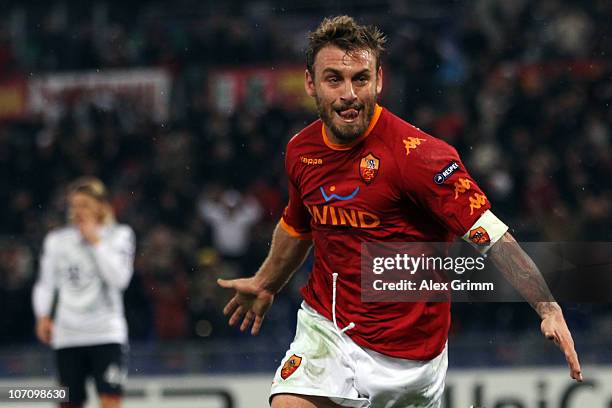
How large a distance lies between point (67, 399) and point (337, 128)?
13.9ft

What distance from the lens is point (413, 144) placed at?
4285 mm

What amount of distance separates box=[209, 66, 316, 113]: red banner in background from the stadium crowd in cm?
16

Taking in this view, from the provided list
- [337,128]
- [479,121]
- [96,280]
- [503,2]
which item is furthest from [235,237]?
[337,128]

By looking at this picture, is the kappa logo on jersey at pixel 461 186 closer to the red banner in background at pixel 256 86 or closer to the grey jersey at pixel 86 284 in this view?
the grey jersey at pixel 86 284

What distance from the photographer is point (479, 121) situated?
11625 millimetres

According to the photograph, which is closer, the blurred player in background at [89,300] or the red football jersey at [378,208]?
the red football jersey at [378,208]

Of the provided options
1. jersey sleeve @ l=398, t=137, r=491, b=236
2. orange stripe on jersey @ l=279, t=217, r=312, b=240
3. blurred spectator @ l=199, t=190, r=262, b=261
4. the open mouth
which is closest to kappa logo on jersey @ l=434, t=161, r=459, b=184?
jersey sleeve @ l=398, t=137, r=491, b=236

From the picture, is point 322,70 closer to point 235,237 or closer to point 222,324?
point 222,324

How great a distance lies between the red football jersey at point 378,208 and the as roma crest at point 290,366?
0.20 metres

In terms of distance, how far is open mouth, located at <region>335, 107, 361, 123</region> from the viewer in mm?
4301

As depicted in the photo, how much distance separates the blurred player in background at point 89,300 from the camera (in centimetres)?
795

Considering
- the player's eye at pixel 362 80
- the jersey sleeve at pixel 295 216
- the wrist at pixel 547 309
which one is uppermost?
the player's eye at pixel 362 80

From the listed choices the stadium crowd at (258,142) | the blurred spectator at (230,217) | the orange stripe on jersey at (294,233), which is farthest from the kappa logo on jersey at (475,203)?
the blurred spectator at (230,217)

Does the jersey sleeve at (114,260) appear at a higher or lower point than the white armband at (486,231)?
lower
